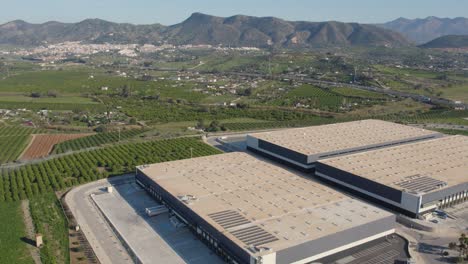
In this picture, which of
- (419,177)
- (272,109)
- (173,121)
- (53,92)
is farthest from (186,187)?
(53,92)

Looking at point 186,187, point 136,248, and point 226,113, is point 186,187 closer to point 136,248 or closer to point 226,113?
point 136,248

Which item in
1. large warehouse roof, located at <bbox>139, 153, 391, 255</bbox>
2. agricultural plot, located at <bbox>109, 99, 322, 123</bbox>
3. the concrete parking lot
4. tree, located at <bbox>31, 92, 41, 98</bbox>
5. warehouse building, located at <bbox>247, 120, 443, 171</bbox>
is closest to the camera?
large warehouse roof, located at <bbox>139, 153, 391, 255</bbox>

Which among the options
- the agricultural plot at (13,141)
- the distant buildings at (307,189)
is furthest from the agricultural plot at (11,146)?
the distant buildings at (307,189)

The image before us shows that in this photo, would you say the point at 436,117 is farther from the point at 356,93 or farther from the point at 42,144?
the point at 42,144

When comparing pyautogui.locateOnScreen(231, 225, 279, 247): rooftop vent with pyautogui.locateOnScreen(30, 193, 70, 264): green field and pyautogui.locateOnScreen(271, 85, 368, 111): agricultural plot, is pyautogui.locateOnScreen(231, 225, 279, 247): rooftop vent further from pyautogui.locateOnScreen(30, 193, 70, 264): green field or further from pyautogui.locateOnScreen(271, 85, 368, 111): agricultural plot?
pyautogui.locateOnScreen(271, 85, 368, 111): agricultural plot

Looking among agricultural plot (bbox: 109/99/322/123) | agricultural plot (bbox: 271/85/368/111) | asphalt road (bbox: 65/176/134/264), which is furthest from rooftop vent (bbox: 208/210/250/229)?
agricultural plot (bbox: 271/85/368/111)

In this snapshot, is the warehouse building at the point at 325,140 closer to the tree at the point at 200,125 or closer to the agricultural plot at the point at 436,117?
the tree at the point at 200,125
